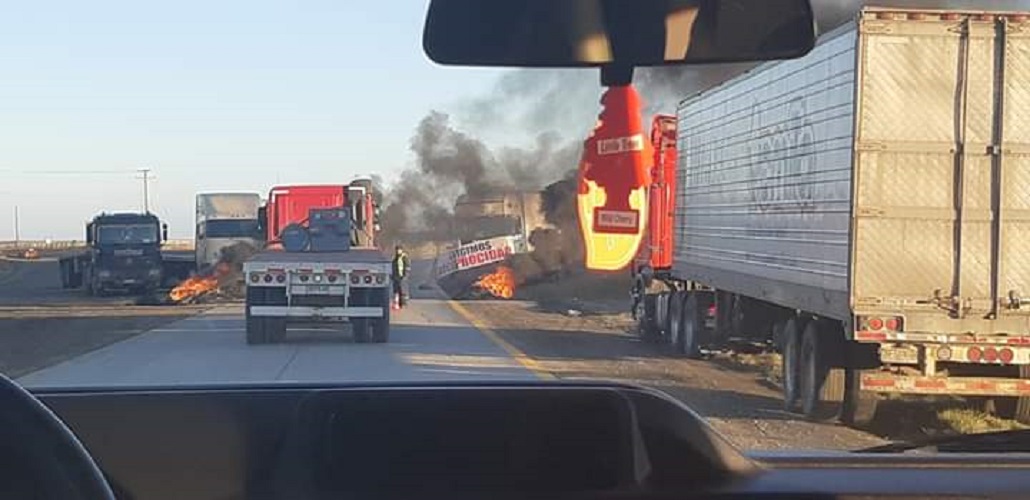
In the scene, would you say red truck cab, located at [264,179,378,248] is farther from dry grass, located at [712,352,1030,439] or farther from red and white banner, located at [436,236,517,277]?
dry grass, located at [712,352,1030,439]

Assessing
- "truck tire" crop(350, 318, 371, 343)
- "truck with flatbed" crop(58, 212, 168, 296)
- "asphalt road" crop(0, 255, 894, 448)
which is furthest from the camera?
"truck with flatbed" crop(58, 212, 168, 296)

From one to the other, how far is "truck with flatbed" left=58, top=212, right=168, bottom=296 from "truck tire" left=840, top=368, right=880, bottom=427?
32.5 meters

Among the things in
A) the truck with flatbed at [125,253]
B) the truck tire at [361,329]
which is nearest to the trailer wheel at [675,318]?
the truck tire at [361,329]

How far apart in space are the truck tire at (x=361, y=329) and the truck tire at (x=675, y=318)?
4483mm

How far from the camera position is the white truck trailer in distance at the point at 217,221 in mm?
39406

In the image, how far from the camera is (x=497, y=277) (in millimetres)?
40875

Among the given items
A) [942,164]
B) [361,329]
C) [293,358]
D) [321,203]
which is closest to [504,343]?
[361,329]

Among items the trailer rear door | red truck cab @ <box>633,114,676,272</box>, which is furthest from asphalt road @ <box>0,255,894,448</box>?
the trailer rear door

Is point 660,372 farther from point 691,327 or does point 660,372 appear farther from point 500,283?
point 500,283

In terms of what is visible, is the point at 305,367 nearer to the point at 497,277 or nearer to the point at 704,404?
the point at 704,404

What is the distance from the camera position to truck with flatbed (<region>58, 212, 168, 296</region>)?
45344 millimetres

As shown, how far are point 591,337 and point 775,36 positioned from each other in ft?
73.9

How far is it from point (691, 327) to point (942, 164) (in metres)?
9.31

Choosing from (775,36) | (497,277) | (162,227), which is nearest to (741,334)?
(775,36)
